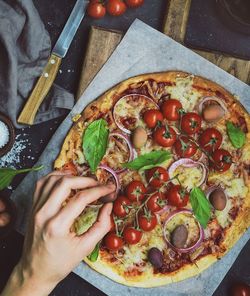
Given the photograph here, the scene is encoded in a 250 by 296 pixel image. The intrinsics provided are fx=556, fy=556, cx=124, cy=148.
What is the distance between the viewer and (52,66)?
76.8 inches

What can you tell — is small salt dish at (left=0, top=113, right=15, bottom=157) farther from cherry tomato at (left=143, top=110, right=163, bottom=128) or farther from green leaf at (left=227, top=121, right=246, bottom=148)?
green leaf at (left=227, top=121, right=246, bottom=148)

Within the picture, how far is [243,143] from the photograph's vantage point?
1950 millimetres

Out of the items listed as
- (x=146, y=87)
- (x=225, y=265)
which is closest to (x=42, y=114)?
(x=146, y=87)

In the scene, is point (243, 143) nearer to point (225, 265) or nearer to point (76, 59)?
point (225, 265)

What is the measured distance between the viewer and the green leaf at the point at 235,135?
6.35 feet

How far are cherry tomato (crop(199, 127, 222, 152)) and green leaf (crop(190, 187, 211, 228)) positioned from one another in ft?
0.61

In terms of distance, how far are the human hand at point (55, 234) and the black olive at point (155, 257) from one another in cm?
36

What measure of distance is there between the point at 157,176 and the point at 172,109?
0.78 feet

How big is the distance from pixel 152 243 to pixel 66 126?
0.51 m

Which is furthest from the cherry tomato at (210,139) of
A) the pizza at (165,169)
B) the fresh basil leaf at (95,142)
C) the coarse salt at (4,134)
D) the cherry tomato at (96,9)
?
the coarse salt at (4,134)

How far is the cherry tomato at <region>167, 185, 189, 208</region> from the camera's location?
1885mm

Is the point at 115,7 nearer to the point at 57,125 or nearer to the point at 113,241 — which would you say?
the point at 57,125

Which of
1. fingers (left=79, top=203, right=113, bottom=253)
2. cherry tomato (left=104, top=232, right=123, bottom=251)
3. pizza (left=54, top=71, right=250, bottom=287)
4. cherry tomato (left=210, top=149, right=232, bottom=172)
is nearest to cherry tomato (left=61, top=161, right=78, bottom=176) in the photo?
pizza (left=54, top=71, right=250, bottom=287)

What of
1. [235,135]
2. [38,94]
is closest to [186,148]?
[235,135]
